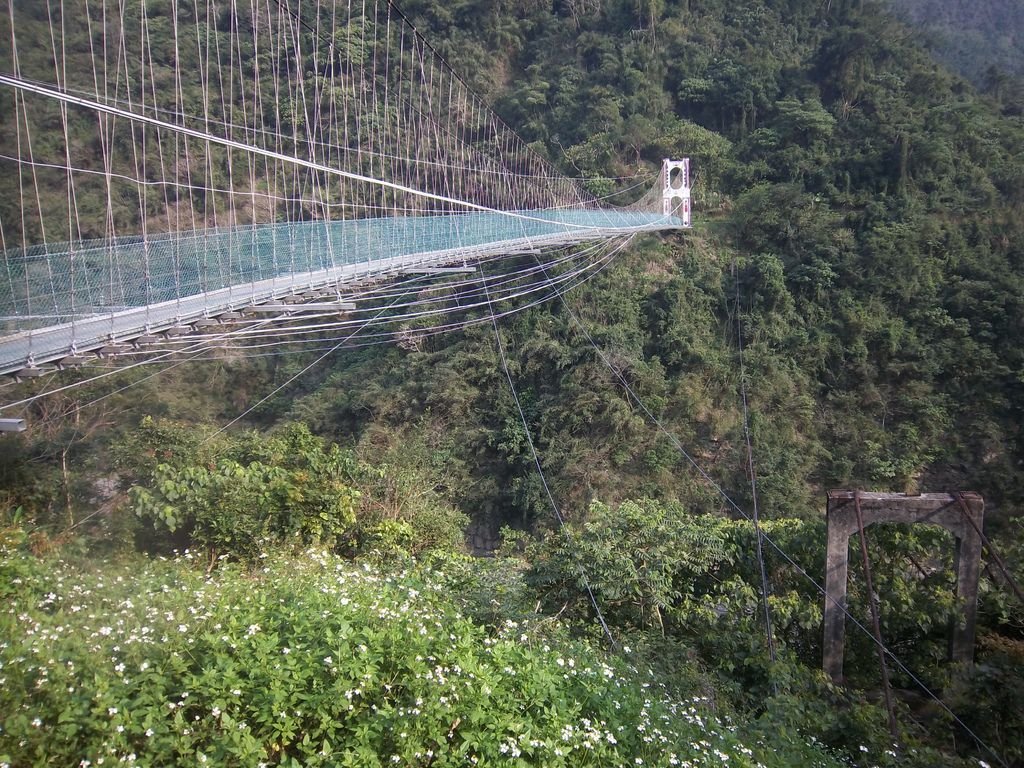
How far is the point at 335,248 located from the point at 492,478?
175 inches

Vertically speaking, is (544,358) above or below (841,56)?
below

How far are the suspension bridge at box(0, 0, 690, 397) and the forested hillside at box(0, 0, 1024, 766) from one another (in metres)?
0.86

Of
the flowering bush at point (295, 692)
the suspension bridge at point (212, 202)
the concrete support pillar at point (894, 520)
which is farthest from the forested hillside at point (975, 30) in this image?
the flowering bush at point (295, 692)

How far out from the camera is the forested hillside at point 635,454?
2117 mm

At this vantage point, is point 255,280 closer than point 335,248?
Yes

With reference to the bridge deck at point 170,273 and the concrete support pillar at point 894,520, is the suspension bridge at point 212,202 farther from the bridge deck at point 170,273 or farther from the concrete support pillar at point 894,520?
the concrete support pillar at point 894,520

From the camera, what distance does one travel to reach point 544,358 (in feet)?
32.0

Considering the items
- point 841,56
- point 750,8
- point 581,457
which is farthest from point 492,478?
point 750,8

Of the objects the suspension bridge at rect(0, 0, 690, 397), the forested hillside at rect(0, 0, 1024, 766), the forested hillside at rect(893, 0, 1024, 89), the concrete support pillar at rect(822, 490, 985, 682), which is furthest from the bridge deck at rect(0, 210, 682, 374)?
the forested hillside at rect(893, 0, 1024, 89)

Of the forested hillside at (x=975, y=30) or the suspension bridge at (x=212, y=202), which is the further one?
the forested hillside at (x=975, y=30)

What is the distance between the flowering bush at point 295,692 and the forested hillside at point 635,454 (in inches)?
0.6

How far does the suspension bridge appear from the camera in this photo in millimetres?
3129

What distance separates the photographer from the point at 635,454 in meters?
8.69

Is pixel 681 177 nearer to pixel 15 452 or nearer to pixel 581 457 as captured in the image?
pixel 581 457
